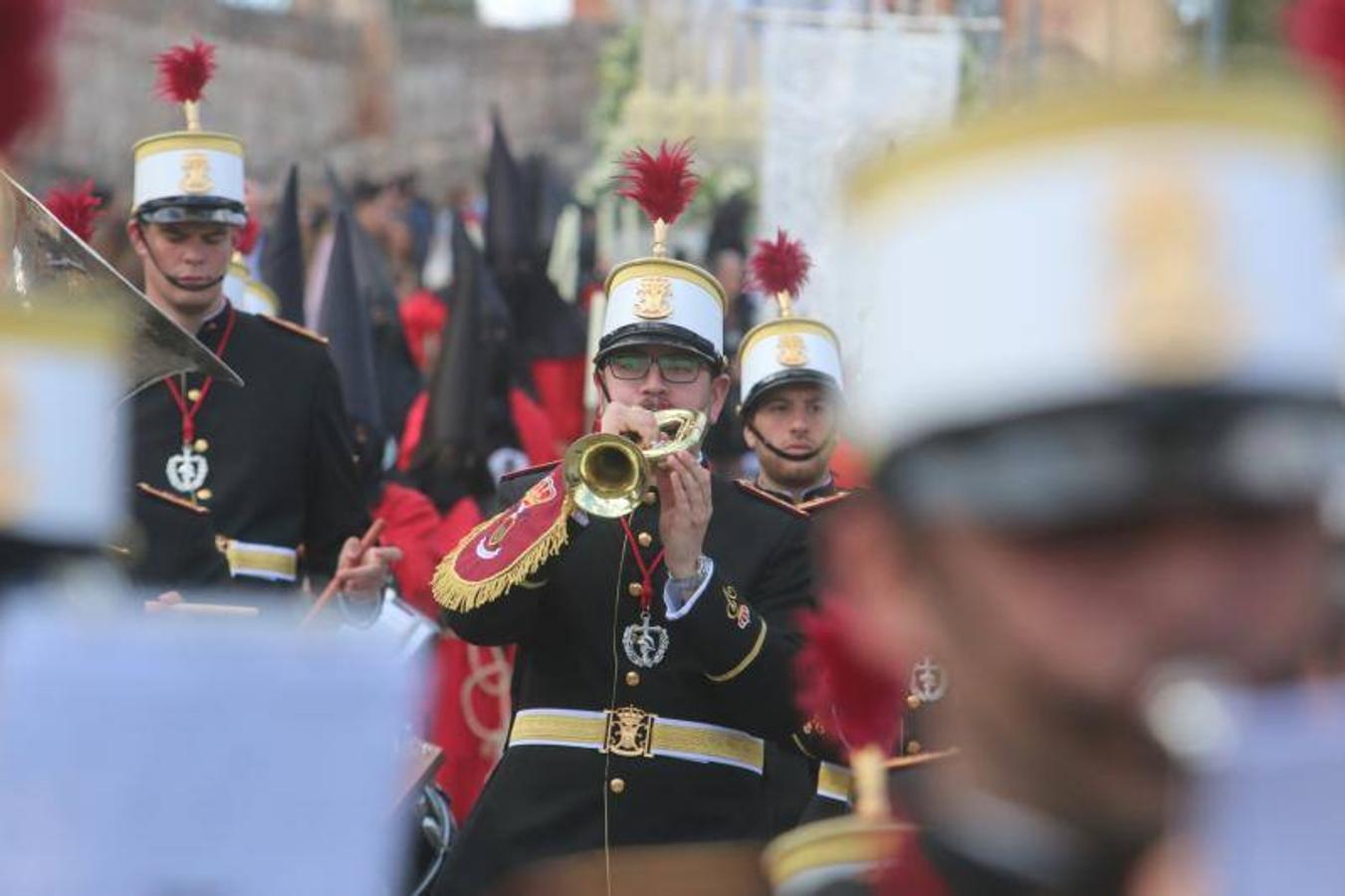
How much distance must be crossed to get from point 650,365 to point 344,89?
27.4 m

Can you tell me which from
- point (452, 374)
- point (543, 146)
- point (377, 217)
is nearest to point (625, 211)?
point (377, 217)

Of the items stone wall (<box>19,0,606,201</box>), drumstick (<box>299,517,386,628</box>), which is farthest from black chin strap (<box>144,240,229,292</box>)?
stone wall (<box>19,0,606,201</box>)

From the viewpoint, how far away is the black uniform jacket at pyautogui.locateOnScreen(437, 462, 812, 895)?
636 cm

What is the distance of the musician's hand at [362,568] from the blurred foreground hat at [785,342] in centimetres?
134

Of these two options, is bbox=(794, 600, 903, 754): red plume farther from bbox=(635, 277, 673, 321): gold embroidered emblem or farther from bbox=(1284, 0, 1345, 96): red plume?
bbox=(635, 277, 673, 321): gold embroidered emblem

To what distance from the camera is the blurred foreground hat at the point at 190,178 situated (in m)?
8.06

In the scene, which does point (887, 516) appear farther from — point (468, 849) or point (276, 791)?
point (468, 849)

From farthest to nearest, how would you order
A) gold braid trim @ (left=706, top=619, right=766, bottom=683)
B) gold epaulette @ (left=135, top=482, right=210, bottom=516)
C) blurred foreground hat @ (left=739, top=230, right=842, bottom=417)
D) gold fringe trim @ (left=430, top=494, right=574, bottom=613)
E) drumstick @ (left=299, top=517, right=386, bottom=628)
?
blurred foreground hat @ (left=739, top=230, right=842, bottom=417) → gold epaulette @ (left=135, top=482, right=210, bottom=516) → drumstick @ (left=299, top=517, right=386, bottom=628) → gold fringe trim @ (left=430, top=494, right=574, bottom=613) → gold braid trim @ (left=706, top=619, right=766, bottom=683)

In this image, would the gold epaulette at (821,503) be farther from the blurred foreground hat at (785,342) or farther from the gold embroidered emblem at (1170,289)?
the gold embroidered emblem at (1170,289)

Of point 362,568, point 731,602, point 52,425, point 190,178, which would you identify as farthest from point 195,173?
point 52,425

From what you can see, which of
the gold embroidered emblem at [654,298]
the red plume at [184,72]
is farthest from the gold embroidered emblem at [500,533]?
the red plume at [184,72]

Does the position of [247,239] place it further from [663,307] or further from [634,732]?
[634,732]

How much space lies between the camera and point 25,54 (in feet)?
8.46

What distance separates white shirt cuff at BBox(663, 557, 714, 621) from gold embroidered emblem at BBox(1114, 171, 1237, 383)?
419 centimetres
